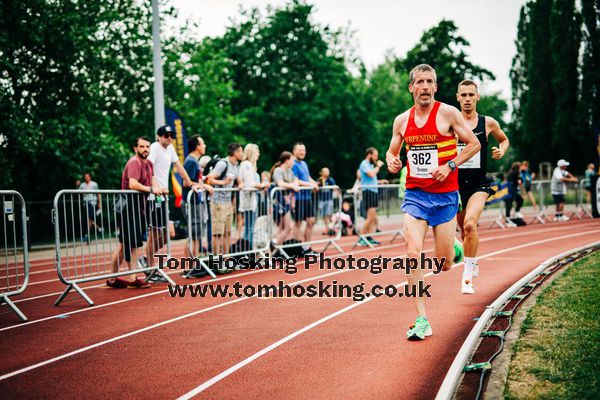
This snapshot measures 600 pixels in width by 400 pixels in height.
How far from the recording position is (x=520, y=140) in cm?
5591

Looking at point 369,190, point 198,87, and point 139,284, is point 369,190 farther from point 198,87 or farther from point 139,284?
point 198,87

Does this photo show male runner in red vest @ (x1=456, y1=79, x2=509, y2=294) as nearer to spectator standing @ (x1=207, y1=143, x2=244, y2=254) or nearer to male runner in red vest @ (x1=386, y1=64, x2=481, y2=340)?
male runner in red vest @ (x1=386, y1=64, x2=481, y2=340)

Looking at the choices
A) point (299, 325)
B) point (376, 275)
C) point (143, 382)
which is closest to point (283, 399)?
point (143, 382)

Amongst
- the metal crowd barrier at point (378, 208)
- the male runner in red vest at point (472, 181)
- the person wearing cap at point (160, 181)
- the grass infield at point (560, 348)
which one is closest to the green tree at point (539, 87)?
the metal crowd barrier at point (378, 208)

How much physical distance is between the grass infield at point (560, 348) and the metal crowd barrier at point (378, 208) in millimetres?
7893

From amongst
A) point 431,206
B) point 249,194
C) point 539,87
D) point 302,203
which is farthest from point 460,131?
point 539,87

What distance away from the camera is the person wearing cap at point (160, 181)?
9.30 metres

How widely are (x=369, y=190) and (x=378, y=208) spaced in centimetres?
87

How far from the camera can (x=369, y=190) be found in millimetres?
14930

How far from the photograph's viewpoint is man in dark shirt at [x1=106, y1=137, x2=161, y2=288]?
875cm

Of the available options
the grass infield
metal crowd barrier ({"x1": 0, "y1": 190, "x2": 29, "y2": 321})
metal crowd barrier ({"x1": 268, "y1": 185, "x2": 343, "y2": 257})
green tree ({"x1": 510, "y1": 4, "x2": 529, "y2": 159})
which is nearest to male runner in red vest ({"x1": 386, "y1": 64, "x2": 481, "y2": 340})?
the grass infield

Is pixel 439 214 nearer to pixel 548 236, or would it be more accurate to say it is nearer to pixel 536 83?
pixel 548 236

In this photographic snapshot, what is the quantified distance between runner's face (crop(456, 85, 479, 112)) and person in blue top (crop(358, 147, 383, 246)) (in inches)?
294

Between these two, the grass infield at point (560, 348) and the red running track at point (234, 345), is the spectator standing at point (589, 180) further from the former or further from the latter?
the grass infield at point (560, 348)
